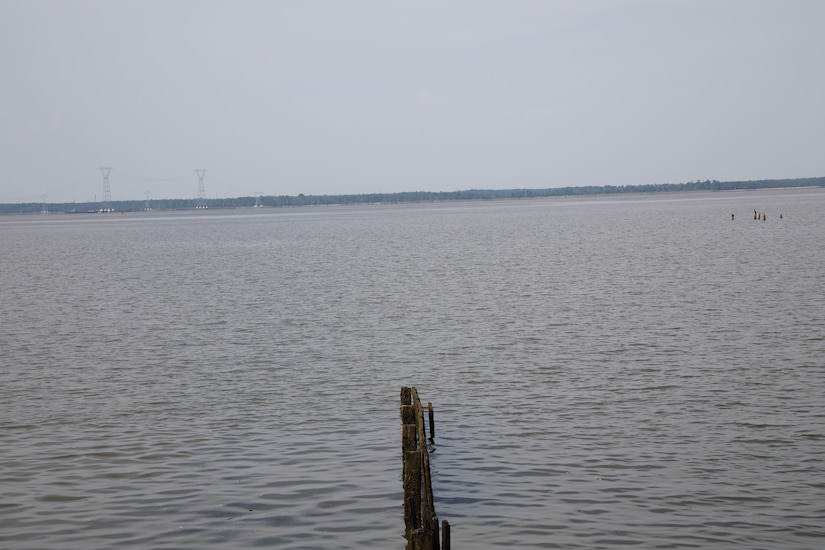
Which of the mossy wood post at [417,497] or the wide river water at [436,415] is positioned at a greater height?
the mossy wood post at [417,497]

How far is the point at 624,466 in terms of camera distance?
1616 cm

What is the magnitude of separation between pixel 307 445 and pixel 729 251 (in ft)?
200

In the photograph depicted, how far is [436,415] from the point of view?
20.1m

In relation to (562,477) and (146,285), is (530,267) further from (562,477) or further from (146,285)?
(562,477)

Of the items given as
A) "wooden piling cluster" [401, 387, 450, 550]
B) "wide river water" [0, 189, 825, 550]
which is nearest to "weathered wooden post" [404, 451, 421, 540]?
"wooden piling cluster" [401, 387, 450, 550]

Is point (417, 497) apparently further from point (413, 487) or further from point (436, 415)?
point (436, 415)

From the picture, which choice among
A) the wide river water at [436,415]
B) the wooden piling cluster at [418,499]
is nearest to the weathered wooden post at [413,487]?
the wooden piling cluster at [418,499]

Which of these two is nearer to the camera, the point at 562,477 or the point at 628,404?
the point at 562,477

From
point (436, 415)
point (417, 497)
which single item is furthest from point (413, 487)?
point (436, 415)

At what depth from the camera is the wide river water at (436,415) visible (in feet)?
45.0

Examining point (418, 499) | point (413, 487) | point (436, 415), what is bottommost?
point (436, 415)

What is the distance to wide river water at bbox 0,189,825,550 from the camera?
1372cm

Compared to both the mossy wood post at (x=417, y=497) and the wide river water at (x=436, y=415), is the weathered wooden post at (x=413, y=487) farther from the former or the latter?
the wide river water at (x=436, y=415)

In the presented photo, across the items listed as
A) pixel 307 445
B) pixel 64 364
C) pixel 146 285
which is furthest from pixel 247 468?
pixel 146 285
